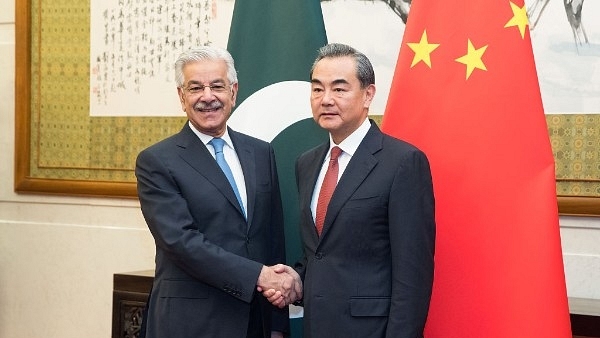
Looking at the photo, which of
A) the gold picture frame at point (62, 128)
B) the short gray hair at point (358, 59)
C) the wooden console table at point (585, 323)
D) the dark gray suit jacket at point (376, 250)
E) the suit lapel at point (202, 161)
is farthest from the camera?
the gold picture frame at point (62, 128)

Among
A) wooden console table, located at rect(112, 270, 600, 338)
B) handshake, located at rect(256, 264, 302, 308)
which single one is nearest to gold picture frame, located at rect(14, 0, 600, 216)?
wooden console table, located at rect(112, 270, 600, 338)

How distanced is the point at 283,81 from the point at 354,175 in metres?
0.81

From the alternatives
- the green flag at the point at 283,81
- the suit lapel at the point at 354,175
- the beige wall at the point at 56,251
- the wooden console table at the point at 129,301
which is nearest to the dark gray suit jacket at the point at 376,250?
the suit lapel at the point at 354,175

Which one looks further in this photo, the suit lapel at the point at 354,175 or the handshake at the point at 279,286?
the handshake at the point at 279,286

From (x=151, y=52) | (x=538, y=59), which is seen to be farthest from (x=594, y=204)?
(x=151, y=52)

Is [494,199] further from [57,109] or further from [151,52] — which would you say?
[57,109]

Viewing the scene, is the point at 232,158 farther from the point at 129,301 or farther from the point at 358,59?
the point at 129,301

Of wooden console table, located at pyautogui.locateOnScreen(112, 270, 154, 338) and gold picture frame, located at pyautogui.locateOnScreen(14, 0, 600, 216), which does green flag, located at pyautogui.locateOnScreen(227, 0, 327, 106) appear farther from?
gold picture frame, located at pyautogui.locateOnScreen(14, 0, 600, 216)

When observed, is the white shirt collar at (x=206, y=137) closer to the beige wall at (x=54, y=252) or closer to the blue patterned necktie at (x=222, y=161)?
the blue patterned necktie at (x=222, y=161)

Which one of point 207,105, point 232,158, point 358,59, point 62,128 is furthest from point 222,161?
point 62,128

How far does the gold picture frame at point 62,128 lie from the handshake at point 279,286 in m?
1.96

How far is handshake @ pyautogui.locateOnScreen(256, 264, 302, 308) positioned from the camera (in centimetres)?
266

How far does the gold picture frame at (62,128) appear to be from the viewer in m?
4.59

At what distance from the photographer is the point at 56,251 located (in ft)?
15.7
